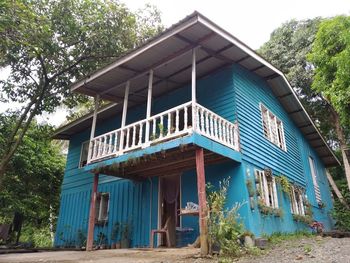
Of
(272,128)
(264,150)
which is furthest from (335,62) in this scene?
(264,150)

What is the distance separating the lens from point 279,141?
41.2ft

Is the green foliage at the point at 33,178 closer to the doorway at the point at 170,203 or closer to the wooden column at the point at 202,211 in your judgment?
the doorway at the point at 170,203

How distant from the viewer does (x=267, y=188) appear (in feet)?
32.2

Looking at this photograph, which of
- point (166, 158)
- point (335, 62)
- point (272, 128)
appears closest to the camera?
point (166, 158)

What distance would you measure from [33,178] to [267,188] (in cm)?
1275

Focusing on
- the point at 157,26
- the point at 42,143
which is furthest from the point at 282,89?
the point at 42,143

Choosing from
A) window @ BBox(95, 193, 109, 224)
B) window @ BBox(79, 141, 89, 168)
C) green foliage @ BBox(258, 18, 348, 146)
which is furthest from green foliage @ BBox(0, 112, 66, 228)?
green foliage @ BBox(258, 18, 348, 146)

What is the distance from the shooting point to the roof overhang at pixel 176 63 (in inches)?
318

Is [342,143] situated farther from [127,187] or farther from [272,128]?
[127,187]

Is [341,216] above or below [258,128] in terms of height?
below

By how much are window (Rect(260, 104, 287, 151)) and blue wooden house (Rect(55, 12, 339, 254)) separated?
52 millimetres

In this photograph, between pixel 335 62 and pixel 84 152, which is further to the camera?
pixel 84 152

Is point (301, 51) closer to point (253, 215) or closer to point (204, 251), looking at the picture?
point (253, 215)

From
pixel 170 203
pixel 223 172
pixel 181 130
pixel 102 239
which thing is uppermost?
pixel 181 130
